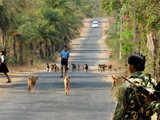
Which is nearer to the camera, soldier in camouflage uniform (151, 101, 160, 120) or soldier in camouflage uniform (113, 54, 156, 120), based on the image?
soldier in camouflage uniform (151, 101, 160, 120)

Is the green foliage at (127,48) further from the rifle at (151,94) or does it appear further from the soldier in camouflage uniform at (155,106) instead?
the soldier in camouflage uniform at (155,106)

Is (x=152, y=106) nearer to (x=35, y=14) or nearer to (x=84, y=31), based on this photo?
(x=35, y=14)

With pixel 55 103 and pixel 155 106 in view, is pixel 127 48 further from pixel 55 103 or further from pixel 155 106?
pixel 155 106

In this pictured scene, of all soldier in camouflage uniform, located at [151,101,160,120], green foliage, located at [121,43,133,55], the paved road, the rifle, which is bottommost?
the paved road

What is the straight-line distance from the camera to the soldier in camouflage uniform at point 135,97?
21.6ft

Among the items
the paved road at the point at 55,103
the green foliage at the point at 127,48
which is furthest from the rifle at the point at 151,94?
the green foliage at the point at 127,48

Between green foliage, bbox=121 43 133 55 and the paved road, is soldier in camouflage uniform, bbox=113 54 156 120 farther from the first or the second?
green foliage, bbox=121 43 133 55

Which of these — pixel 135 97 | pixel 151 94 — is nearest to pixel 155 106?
pixel 151 94

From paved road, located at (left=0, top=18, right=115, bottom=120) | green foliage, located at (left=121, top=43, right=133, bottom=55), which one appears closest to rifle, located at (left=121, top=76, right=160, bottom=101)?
paved road, located at (left=0, top=18, right=115, bottom=120)

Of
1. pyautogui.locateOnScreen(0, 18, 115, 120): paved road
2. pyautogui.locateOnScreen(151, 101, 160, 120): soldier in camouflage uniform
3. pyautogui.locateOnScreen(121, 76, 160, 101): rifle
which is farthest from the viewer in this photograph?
pyautogui.locateOnScreen(0, 18, 115, 120): paved road

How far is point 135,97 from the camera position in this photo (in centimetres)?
659

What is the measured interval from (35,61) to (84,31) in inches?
3274

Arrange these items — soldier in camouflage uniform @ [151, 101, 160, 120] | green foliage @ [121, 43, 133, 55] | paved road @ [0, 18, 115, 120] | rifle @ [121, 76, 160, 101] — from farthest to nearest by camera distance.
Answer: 1. green foliage @ [121, 43, 133, 55]
2. paved road @ [0, 18, 115, 120]
3. rifle @ [121, 76, 160, 101]
4. soldier in camouflage uniform @ [151, 101, 160, 120]

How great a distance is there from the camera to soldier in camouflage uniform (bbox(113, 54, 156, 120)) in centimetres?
660
